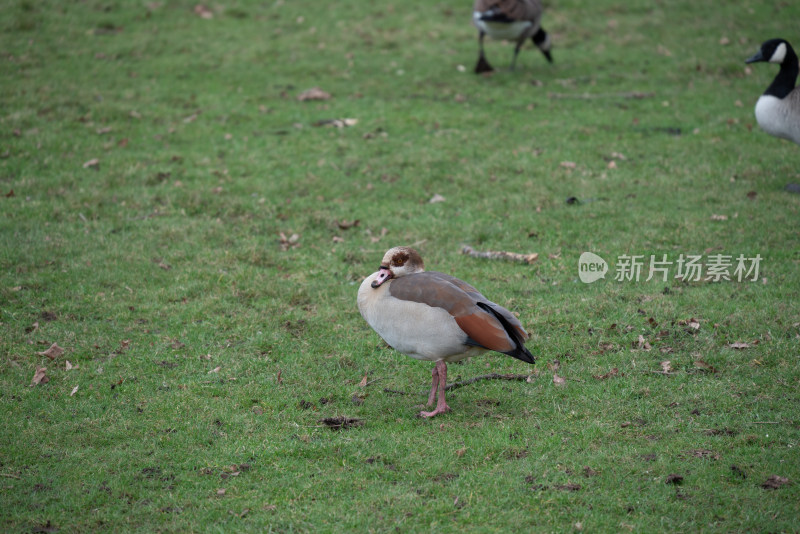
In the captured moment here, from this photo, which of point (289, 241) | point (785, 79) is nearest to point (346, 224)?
point (289, 241)

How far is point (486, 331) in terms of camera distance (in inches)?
255

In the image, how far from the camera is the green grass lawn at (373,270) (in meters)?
6.01

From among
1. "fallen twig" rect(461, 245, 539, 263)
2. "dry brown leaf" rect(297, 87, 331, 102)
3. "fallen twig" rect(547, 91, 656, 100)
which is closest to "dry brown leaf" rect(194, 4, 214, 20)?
"dry brown leaf" rect(297, 87, 331, 102)

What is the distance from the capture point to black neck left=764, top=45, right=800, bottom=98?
12133 mm

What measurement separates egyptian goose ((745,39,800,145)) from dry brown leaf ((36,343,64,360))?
431 inches

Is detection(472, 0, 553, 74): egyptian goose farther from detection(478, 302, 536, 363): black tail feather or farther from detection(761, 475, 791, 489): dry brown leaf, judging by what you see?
detection(761, 475, 791, 489): dry brown leaf

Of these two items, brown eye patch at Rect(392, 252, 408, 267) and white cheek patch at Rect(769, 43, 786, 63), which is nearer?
brown eye patch at Rect(392, 252, 408, 267)

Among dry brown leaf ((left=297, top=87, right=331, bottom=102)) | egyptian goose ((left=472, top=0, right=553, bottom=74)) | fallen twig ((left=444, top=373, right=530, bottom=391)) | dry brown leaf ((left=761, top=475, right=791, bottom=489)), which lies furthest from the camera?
egyptian goose ((left=472, top=0, right=553, bottom=74))

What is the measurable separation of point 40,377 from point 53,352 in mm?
496

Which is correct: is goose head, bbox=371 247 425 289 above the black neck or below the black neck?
below

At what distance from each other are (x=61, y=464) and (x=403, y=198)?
7321 millimetres

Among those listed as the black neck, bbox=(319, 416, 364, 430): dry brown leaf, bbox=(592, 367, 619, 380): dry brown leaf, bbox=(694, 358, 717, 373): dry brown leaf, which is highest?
the black neck

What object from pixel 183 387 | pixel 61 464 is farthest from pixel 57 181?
pixel 61 464

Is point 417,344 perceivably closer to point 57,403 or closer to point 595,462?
point 595,462
